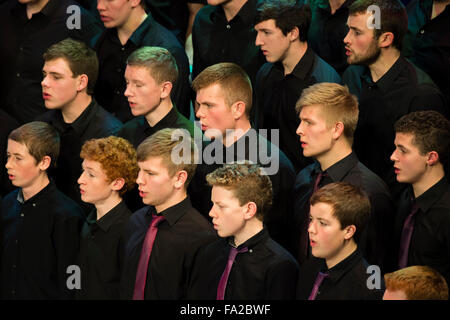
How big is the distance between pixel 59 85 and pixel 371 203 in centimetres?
201

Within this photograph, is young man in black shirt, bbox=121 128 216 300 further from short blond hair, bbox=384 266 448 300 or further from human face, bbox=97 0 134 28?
human face, bbox=97 0 134 28

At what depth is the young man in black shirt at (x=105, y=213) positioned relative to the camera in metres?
4.57

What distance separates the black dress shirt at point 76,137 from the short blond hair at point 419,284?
2051 mm

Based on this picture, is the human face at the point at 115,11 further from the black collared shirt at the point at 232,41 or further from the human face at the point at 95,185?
the human face at the point at 95,185

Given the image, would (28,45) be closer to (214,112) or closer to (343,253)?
(214,112)

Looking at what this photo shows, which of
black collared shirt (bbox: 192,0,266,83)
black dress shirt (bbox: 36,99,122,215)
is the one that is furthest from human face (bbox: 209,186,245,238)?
black collared shirt (bbox: 192,0,266,83)

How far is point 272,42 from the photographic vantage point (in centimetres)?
518

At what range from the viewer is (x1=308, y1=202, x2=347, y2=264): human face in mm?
3904

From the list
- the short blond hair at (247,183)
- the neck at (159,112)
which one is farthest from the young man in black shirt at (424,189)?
the neck at (159,112)

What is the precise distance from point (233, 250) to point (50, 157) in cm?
137

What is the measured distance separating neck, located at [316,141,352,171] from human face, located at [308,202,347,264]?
51cm

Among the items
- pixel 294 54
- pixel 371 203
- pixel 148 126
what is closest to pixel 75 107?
pixel 148 126
